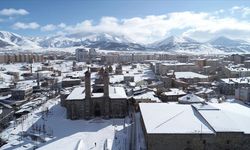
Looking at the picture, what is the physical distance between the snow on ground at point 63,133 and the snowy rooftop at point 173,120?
138 inches

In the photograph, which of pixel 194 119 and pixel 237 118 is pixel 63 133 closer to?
pixel 194 119

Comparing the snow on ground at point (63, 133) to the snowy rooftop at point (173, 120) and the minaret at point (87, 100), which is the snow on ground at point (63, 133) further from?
the snowy rooftop at point (173, 120)

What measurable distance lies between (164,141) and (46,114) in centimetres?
2051

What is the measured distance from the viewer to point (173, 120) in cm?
2670

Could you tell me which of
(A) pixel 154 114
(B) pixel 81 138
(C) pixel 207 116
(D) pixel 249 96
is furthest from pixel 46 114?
(D) pixel 249 96

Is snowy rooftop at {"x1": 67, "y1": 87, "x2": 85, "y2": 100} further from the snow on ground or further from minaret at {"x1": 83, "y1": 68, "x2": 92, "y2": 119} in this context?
the snow on ground

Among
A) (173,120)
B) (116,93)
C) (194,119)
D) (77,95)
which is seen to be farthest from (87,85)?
(194,119)

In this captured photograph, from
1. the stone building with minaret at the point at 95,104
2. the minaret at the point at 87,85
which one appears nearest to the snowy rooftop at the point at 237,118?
the stone building with minaret at the point at 95,104

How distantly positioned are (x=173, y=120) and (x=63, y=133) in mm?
12608

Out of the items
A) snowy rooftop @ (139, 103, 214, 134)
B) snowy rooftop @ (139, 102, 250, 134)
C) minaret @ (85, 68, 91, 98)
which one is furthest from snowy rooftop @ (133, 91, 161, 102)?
snowy rooftop @ (139, 103, 214, 134)

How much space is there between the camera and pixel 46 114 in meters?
38.8

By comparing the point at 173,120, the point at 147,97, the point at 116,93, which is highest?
the point at 116,93

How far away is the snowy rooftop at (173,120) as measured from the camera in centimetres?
2464

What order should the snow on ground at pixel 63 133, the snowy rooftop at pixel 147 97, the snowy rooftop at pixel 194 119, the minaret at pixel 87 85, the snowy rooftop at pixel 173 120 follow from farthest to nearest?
the snowy rooftop at pixel 147 97 → the minaret at pixel 87 85 → the snow on ground at pixel 63 133 → the snowy rooftop at pixel 194 119 → the snowy rooftop at pixel 173 120
